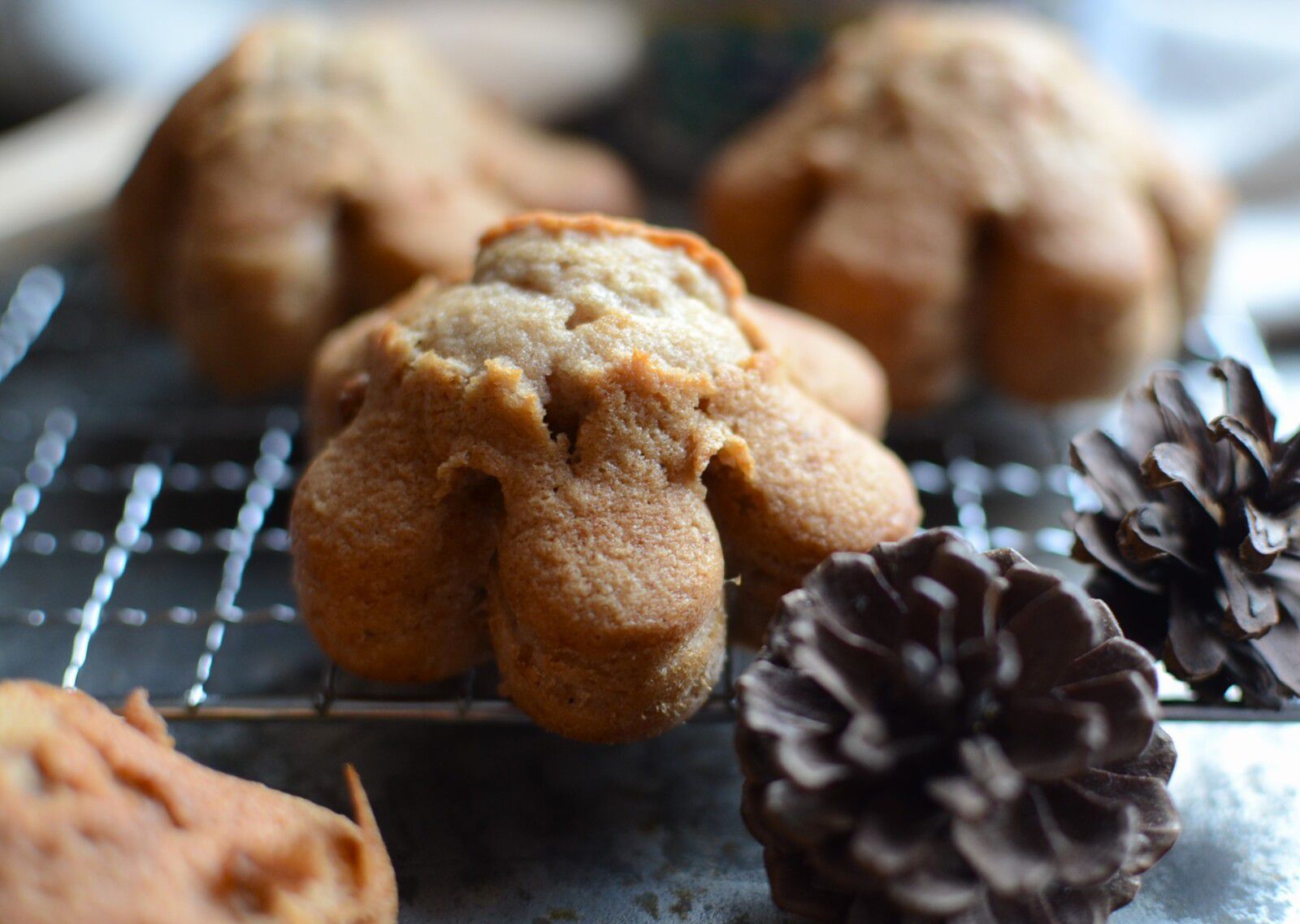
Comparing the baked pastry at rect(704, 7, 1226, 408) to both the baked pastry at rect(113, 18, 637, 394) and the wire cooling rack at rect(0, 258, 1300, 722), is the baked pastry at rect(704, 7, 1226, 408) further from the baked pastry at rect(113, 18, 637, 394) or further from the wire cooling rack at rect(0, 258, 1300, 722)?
the baked pastry at rect(113, 18, 637, 394)

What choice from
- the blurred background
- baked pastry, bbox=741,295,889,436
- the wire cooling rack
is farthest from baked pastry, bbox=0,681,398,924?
the blurred background

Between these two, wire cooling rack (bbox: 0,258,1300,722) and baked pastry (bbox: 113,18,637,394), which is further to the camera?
baked pastry (bbox: 113,18,637,394)

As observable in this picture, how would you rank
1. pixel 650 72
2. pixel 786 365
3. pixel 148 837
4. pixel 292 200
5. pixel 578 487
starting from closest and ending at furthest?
pixel 148 837, pixel 578 487, pixel 786 365, pixel 292 200, pixel 650 72

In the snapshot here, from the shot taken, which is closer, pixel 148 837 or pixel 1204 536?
pixel 148 837

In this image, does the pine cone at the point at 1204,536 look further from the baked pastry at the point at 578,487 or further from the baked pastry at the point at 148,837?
the baked pastry at the point at 148,837

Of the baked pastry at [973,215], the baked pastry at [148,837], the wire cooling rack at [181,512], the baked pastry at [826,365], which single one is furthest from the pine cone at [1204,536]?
the baked pastry at [148,837]

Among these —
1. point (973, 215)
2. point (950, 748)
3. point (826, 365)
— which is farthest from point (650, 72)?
point (950, 748)

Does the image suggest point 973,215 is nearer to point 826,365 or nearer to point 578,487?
point 826,365
